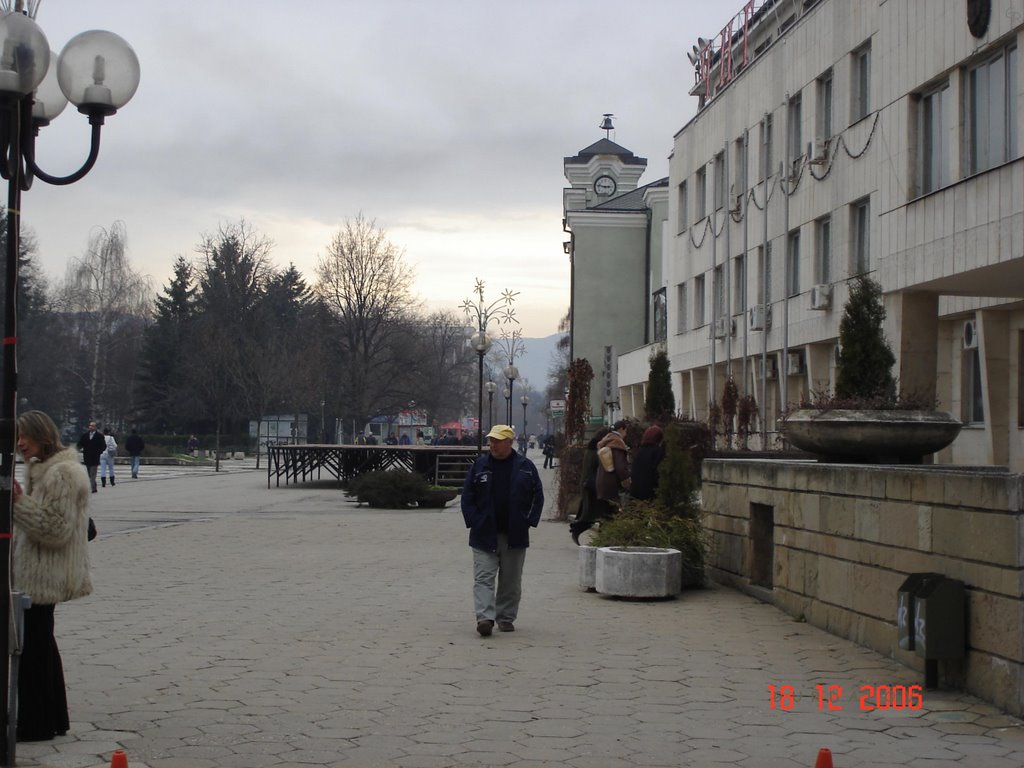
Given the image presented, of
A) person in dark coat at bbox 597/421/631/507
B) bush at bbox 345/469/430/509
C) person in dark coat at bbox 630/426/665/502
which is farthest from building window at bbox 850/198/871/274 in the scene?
person in dark coat at bbox 630/426/665/502

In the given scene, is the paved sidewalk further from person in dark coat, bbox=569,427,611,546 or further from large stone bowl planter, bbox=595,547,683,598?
person in dark coat, bbox=569,427,611,546

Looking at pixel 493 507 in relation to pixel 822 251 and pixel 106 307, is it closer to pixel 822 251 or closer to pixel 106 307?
pixel 822 251

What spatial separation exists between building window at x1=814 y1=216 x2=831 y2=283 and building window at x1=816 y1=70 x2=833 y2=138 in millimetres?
2018

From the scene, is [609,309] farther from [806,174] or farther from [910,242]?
[910,242]

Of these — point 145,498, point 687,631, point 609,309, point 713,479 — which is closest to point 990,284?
point 713,479

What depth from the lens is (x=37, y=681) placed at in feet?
21.2

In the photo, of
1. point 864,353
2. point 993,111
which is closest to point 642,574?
point 864,353

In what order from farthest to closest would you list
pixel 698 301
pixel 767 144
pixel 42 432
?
pixel 698 301 → pixel 767 144 → pixel 42 432

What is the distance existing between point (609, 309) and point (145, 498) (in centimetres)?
3285

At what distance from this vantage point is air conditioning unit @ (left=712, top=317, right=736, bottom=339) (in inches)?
1370

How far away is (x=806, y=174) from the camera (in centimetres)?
2964

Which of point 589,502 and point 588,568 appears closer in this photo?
point 588,568

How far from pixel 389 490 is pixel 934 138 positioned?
14.3m

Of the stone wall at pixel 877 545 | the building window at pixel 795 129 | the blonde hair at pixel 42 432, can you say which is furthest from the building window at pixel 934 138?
the blonde hair at pixel 42 432
